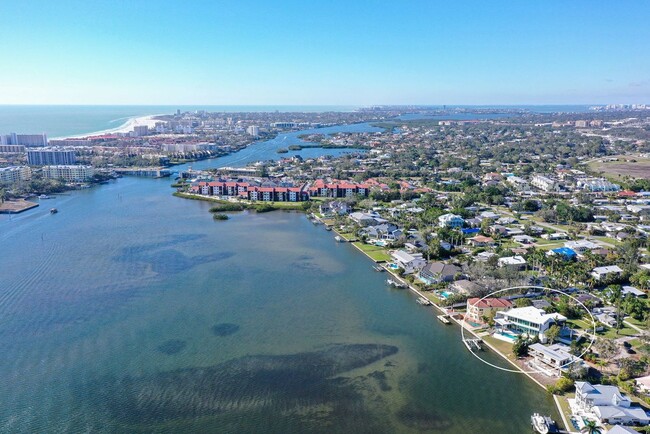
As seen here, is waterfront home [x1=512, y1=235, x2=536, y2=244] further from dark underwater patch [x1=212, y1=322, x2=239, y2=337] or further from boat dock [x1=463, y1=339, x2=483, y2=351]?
dark underwater patch [x1=212, y1=322, x2=239, y2=337]

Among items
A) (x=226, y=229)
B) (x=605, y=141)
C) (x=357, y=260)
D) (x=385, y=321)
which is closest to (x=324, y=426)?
(x=385, y=321)

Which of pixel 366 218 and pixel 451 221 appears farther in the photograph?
pixel 366 218

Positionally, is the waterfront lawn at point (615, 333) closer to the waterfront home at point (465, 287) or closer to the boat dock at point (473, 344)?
the boat dock at point (473, 344)

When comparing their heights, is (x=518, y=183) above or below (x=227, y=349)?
above

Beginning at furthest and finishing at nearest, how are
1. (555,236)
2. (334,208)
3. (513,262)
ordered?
(334,208)
(555,236)
(513,262)

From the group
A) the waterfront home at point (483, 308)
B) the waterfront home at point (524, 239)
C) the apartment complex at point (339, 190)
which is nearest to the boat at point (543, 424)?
the waterfront home at point (483, 308)

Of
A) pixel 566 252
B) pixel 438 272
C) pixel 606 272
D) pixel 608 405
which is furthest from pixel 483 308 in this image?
pixel 566 252

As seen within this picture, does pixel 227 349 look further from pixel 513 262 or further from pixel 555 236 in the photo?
pixel 555 236
